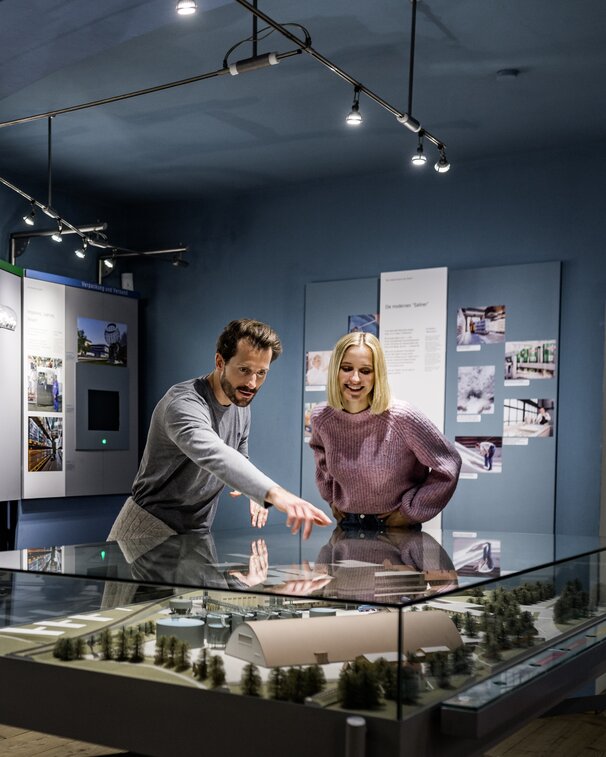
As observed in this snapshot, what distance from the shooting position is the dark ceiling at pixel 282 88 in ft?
13.2

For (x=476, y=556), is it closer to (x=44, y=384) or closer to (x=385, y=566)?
(x=385, y=566)

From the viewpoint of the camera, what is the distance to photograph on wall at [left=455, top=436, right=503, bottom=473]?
607cm

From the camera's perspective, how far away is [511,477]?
6.03 metres

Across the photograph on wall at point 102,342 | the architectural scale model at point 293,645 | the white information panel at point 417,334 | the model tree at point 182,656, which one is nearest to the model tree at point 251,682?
the architectural scale model at point 293,645

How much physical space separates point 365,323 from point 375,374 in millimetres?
3746

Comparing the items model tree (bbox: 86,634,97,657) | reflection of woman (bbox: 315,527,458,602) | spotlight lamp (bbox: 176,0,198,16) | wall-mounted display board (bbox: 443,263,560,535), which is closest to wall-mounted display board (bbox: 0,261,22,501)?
wall-mounted display board (bbox: 443,263,560,535)

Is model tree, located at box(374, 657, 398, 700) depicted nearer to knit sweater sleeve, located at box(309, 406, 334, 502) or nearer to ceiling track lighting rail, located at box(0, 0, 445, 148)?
knit sweater sleeve, located at box(309, 406, 334, 502)

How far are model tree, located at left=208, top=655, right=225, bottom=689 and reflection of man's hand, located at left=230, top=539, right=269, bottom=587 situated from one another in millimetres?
130

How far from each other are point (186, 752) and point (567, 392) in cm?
477

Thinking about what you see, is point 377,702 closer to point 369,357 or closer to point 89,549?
point 89,549

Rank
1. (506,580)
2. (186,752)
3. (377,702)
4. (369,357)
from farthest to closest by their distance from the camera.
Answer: (369,357)
(506,580)
(186,752)
(377,702)

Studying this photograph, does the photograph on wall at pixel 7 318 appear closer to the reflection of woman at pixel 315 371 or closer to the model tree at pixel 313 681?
the reflection of woman at pixel 315 371

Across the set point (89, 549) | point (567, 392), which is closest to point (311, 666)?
point (89, 549)

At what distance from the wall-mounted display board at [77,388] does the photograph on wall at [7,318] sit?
0.64 feet
